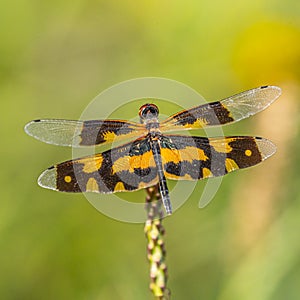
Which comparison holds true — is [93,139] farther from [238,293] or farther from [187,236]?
[187,236]

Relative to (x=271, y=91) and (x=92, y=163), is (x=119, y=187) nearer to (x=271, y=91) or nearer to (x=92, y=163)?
(x=92, y=163)

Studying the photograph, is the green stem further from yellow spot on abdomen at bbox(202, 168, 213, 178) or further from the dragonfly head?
the dragonfly head

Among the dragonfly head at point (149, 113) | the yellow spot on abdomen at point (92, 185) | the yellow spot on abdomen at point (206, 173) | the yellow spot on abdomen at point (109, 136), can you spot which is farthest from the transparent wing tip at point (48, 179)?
the yellow spot on abdomen at point (206, 173)

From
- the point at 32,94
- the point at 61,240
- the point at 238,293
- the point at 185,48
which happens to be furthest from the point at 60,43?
the point at 238,293

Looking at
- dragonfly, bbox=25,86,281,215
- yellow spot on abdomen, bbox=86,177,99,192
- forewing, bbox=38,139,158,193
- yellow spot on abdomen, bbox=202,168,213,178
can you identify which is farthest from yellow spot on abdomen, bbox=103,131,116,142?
yellow spot on abdomen, bbox=202,168,213,178

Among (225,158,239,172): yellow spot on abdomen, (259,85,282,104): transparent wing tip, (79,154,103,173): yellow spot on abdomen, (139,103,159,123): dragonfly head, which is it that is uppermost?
(259,85,282,104): transparent wing tip
